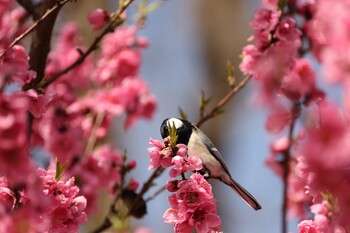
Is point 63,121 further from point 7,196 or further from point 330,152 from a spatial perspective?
point 330,152


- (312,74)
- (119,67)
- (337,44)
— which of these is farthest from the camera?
(119,67)

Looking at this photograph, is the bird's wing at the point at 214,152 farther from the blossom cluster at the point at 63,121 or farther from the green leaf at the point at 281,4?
the green leaf at the point at 281,4

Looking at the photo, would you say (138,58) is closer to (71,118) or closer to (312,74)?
(71,118)

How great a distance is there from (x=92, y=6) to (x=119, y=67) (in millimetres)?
2863

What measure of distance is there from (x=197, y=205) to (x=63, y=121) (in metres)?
1.45

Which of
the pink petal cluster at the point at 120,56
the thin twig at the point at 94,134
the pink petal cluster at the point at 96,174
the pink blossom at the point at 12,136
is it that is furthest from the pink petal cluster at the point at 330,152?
the pink petal cluster at the point at 120,56

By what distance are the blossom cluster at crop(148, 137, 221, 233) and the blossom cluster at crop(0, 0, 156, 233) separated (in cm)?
24

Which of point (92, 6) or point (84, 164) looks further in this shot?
point (92, 6)

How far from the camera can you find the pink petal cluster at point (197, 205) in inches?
61.4

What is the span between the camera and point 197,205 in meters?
1.57

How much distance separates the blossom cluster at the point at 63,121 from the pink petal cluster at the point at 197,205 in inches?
10.8

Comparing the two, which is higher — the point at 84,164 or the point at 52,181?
the point at 52,181

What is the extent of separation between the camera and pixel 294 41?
7.12 feet

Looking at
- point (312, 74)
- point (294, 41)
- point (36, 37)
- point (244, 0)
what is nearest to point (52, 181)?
point (36, 37)
